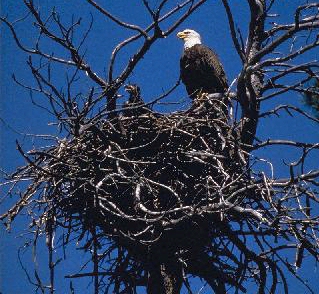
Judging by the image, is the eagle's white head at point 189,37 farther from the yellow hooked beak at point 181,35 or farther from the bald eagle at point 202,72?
the bald eagle at point 202,72

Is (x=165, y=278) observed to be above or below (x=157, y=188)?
below

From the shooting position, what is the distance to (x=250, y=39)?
12.9 ft

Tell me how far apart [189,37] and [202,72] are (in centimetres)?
157

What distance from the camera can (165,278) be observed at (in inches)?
168

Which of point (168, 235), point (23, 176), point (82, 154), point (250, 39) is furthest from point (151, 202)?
point (250, 39)

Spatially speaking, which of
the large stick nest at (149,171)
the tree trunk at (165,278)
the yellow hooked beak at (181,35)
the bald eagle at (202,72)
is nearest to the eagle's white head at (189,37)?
the yellow hooked beak at (181,35)

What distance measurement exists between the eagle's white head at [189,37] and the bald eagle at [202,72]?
0.51 meters

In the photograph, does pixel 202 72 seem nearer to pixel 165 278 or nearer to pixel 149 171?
pixel 149 171

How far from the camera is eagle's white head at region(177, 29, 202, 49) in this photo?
25.4 feet

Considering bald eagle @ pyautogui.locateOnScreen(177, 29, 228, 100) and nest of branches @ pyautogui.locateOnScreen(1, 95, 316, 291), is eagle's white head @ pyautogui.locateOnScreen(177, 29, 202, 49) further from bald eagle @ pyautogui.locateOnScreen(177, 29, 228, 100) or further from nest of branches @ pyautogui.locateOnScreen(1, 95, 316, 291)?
nest of branches @ pyautogui.locateOnScreen(1, 95, 316, 291)

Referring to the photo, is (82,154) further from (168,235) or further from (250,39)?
(250,39)

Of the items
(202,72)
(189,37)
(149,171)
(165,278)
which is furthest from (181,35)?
(165,278)

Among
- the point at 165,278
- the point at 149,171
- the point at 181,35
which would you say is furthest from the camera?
the point at 181,35

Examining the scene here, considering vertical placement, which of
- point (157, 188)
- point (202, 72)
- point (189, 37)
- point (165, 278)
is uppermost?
point (189, 37)
